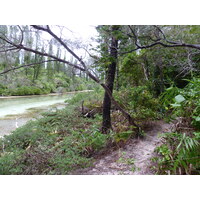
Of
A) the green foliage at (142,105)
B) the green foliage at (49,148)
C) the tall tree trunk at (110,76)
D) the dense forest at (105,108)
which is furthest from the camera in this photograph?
the green foliage at (142,105)

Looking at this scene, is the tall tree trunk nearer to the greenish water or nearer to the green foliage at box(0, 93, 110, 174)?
the green foliage at box(0, 93, 110, 174)

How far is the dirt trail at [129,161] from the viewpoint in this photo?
4.67 ft

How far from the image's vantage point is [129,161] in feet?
5.24

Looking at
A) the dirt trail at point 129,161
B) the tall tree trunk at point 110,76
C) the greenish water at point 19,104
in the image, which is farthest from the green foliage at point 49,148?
the greenish water at point 19,104

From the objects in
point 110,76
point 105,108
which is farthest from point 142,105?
point 110,76

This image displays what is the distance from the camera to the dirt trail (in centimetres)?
142

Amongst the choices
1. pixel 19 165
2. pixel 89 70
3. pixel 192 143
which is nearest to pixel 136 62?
pixel 89 70

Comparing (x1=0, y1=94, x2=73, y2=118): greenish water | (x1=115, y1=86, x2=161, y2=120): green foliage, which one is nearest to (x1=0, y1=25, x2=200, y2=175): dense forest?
(x1=115, y1=86, x2=161, y2=120): green foliage

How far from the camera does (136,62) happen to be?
4387 mm

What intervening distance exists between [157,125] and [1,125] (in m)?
3.73

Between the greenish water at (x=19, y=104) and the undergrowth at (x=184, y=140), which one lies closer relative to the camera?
the undergrowth at (x=184, y=140)

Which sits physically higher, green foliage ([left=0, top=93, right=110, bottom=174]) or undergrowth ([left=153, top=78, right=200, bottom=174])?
undergrowth ([left=153, top=78, right=200, bottom=174])

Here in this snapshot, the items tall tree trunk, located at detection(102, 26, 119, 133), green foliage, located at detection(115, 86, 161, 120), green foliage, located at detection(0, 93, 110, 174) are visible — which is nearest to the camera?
green foliage, located at detection(0, 93, 110, 174)

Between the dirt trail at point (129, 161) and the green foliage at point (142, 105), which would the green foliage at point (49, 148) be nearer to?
the dirt trail at point (129, 161)
